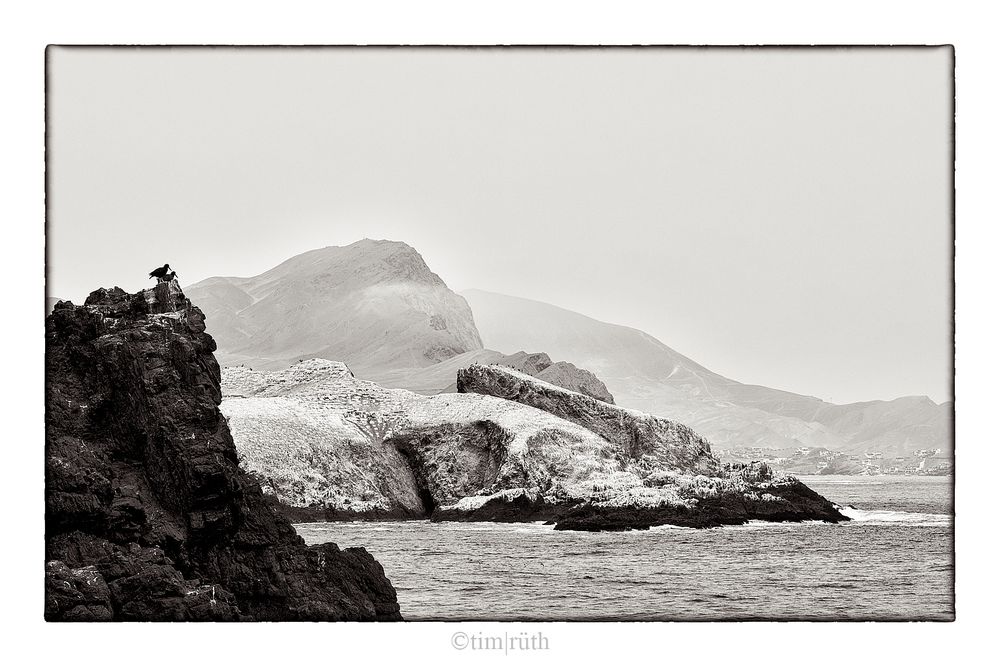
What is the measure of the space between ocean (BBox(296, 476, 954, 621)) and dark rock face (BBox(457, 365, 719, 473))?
605cm

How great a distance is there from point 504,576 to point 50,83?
8126mm

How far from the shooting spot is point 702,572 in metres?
14.6

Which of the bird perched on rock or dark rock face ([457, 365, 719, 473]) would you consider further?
dark rock face ([457, 365, 719, 473])

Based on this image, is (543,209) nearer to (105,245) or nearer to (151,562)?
(105,245)

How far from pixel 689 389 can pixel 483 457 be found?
23.7 feet

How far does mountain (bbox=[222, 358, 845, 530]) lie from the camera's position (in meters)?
21.6

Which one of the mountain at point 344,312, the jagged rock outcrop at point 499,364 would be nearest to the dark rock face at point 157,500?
the mountain at point 344,312

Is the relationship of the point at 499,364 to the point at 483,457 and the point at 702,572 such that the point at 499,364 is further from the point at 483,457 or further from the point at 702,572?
the point at 702,572

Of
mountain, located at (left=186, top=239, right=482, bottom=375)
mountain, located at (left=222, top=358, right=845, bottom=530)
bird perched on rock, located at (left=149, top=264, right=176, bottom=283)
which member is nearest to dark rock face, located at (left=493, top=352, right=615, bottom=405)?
mountain, located at (left=222, top=358, right=845, bottom=530)

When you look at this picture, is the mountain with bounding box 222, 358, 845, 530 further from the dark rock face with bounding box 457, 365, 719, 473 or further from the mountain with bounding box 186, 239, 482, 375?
the mountain with bounding box 186, 239, 482, 375

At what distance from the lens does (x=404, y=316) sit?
19719mm

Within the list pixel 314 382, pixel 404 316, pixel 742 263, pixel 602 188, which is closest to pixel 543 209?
pixel 602 188

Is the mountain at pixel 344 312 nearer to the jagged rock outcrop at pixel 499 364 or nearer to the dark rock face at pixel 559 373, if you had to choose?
the jagged rock outcrop at pixel 499 364

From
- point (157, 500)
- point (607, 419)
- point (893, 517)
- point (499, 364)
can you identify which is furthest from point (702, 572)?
point (607, 419)
